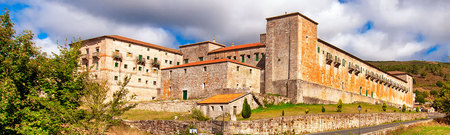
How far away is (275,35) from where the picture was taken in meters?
52.1

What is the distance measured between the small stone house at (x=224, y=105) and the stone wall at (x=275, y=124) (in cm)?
610

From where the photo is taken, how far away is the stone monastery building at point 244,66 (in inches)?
1945

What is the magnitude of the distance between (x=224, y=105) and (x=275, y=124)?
8.40 metres

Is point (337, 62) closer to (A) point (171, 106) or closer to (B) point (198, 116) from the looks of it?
(A) point (171, 106)

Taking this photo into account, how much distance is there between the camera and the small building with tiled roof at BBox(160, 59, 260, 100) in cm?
4775

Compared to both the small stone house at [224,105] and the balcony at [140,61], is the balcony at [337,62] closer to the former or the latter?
the small stone house at [224,105]

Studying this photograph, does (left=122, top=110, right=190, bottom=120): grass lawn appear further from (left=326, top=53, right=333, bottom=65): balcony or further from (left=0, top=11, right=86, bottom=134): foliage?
(left=326, top=53, right=333, bottom=65): balcony

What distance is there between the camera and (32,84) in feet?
93.4

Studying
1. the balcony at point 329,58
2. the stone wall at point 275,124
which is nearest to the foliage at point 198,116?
the stone wall at point 275,124

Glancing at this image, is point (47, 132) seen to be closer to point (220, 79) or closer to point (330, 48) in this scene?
point (220, 79)

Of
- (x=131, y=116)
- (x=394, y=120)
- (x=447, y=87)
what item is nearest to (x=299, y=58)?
(x=394, y=120)

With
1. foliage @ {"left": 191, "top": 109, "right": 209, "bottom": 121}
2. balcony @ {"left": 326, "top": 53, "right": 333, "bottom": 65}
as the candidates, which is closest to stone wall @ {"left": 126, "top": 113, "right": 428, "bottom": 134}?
foliage @ {"left": 191, "top": 109, "right": 209, "bottom": 121}

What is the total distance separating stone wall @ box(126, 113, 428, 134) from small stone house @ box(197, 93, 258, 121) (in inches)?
240

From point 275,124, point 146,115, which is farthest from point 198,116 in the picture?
point 146,115
